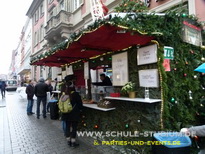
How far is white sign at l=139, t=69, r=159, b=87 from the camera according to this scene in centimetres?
339

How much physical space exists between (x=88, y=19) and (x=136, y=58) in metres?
8.58

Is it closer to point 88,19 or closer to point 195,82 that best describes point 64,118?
point 195,82

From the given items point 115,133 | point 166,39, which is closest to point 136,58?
point 166,39

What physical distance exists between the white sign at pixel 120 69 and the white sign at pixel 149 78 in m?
0.51

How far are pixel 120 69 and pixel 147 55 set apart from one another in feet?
3.14

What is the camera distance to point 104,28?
2.85 m

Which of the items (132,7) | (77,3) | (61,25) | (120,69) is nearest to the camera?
(132,7)

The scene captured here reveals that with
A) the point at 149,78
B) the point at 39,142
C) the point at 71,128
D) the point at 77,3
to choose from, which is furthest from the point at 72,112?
the point at 77,3

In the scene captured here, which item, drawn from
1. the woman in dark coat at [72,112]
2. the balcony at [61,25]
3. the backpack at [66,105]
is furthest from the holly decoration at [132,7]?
the balcony at [61,25]

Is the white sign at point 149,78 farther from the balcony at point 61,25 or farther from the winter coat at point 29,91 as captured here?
the balcony at point 61,25

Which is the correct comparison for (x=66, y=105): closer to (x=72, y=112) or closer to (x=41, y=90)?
(x=72, y=112)

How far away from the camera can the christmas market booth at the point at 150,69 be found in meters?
3.18

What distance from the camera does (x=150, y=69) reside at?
3.53 metres

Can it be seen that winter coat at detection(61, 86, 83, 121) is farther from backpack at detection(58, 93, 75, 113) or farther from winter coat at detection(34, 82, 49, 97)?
winter coat at detection(34, 82, 49, 97)
